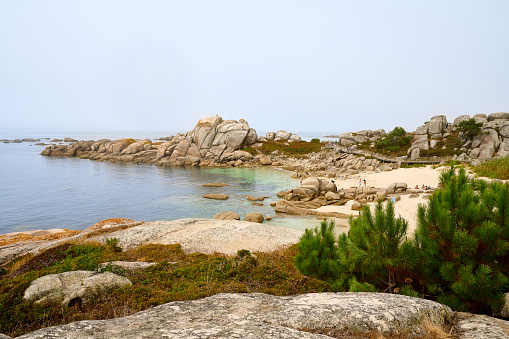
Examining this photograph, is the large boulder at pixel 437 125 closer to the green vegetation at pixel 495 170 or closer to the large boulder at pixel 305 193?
the green vegetation at pixel 495 170

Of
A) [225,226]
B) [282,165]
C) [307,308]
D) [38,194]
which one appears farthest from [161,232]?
[282,165]

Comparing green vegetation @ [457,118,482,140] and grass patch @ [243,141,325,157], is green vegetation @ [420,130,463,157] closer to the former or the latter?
green vegetation @ [457,118,482,140]

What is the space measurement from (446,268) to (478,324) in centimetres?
157

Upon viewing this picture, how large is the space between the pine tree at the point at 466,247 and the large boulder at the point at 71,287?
27.8 ft

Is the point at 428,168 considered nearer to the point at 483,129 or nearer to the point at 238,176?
the point at 483,129

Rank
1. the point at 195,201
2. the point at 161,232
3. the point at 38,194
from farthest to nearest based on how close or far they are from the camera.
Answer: the point at 38,194
the point at 195,201
the point at 161,232

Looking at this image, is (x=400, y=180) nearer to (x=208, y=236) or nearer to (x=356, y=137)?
(x=208, y=236)

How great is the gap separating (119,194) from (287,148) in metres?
60.4

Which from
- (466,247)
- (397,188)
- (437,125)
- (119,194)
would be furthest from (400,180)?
(119,194)

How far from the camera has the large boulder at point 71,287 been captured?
6906 millimetres

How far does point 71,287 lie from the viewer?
23.8 feet

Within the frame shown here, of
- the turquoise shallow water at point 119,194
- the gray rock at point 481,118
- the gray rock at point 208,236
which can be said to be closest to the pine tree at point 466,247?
the gray rock at point 208,236

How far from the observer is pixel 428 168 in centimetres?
4647

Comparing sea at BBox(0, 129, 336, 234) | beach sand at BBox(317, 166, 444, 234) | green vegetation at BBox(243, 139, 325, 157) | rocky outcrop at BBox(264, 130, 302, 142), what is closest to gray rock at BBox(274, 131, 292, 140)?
rocky outcrop at BBox(264, 130, 302, 142)
